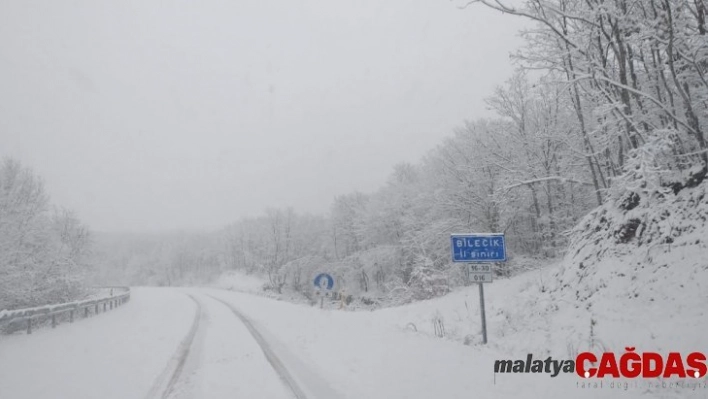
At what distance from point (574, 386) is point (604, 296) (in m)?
4.07

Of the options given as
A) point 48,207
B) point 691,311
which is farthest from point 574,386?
point 48,207

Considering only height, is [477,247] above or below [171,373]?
above

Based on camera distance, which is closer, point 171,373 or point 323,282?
point 171,373

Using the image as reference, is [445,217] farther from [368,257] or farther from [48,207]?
[48,207]

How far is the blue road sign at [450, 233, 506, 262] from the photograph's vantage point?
9.73m

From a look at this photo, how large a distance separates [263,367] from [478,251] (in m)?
6.05

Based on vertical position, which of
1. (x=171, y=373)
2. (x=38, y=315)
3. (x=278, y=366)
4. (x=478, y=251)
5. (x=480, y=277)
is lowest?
(x=278, y=366)

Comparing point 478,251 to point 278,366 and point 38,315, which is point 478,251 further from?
point 38,315

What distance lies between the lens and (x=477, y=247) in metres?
9.85

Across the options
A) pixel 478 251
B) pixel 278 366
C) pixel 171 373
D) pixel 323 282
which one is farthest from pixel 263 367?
pixel 323 282

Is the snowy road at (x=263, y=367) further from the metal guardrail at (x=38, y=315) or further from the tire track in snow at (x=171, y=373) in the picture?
the metal guardrail at (x=38, y=315)

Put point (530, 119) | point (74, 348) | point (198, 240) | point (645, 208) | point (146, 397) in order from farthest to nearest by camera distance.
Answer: point (198, 240) < point (530, 119) < point (74, 348) < point (645, 208) < point (146, 397)

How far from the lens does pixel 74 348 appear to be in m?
11.5

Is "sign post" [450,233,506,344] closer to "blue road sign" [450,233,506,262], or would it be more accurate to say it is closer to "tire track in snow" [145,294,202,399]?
"blue road sign" [450,233,506,262]
